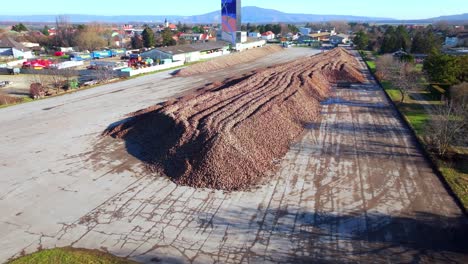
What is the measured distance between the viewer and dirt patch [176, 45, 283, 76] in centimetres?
4514

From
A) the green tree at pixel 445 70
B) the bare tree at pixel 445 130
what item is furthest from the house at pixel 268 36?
the bare tree at pixel 445 130

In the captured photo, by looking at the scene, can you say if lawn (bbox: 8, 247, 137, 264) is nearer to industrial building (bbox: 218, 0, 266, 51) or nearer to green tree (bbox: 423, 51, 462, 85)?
green tree (bbox: 423, 51, 462, 85)

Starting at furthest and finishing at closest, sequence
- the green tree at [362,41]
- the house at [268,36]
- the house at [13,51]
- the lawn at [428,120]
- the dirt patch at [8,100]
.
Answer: the house at [268,36], the green tree at [362,41], the house at [13,51], the dirt patch at [8,100], the lawn at [428,120]

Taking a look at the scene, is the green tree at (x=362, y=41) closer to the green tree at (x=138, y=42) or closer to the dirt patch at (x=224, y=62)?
the dirt patch at (x=224, y=62)

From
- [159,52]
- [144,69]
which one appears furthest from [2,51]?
[144,69]

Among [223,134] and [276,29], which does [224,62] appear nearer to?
[223,134]

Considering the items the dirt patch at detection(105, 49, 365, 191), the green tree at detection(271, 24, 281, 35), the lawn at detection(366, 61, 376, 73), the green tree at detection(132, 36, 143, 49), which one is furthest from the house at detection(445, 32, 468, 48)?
the green tree at detection(132, 36, 143, 49)

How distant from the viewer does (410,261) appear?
10094 millimetres

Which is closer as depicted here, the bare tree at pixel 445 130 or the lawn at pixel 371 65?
the bare tree at pixel 445 130

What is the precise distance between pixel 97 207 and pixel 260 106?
506 inches

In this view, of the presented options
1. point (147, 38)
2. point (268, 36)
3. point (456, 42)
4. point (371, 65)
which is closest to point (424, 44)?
point (371, 65)

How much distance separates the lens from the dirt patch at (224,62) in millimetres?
45138

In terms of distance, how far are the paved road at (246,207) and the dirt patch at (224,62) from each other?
25.6 metres

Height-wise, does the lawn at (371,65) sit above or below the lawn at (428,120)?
above
